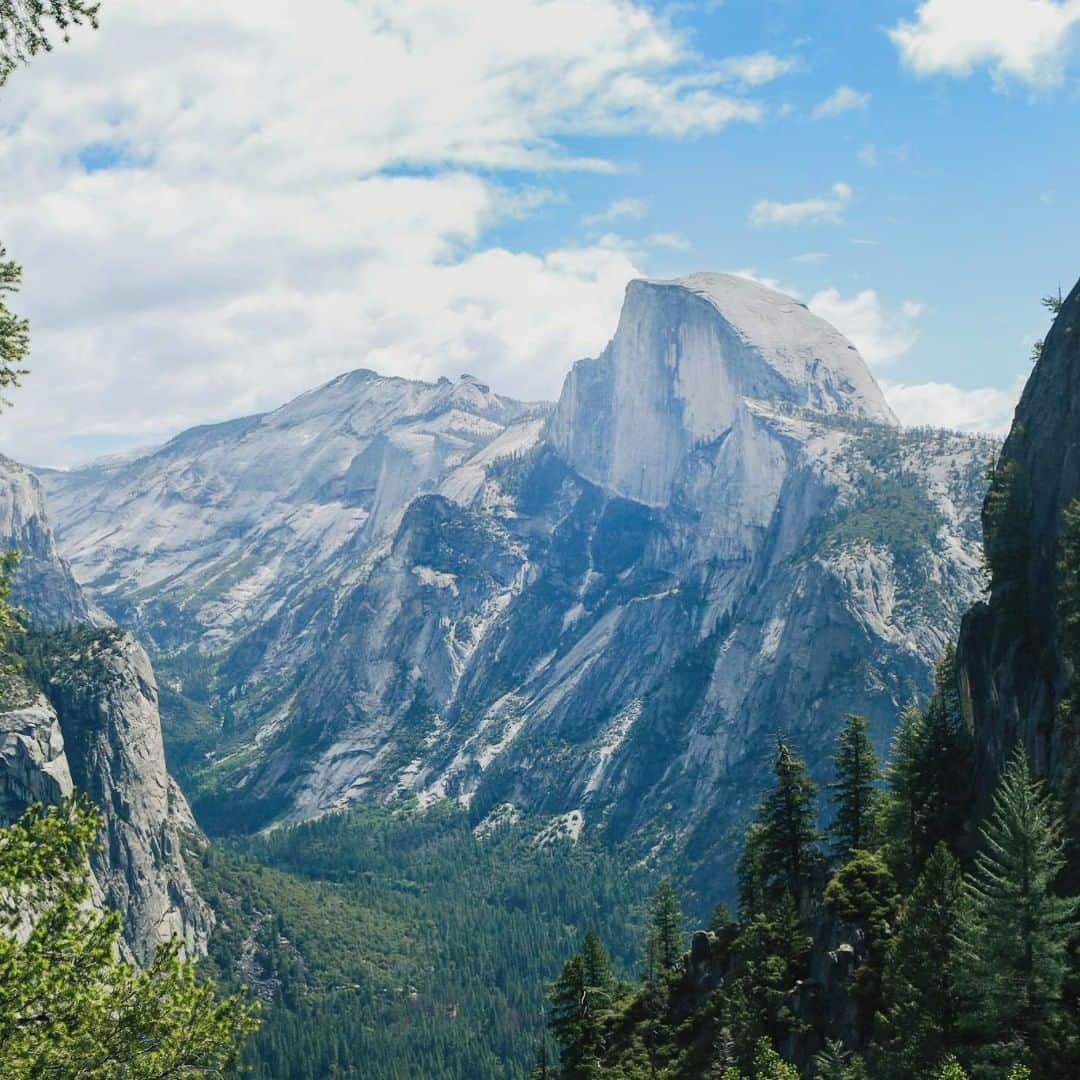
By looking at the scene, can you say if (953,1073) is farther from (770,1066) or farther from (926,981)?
(770,1066)

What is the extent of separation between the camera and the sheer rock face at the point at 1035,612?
6550cm

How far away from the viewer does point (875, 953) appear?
59.4 meters

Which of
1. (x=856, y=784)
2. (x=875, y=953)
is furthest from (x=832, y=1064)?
(x=856, y=784)

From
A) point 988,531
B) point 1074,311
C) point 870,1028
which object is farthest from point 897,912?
point 1074,311

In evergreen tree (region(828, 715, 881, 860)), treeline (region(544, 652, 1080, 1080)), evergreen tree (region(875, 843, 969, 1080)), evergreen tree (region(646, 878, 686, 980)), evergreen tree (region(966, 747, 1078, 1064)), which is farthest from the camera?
evergreen tree (region(646, 878, 686, 980))

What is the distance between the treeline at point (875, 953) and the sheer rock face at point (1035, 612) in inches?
104

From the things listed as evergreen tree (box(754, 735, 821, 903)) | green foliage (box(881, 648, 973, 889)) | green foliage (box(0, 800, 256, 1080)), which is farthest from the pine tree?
green foliage (box(0, 800, 256, 1080))

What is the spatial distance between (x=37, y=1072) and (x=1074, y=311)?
85593 millimetres

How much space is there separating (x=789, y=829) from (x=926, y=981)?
3169cm

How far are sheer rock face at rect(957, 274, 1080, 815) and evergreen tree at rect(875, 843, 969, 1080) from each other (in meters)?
12.9

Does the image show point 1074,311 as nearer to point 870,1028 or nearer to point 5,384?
point 870,1028

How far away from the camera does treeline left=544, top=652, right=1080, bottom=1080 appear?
138 feet

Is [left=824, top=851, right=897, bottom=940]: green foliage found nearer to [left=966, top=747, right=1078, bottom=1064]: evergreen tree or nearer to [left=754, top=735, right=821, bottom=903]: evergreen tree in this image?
[left=754, top=735, right=821, bottom=903]: evergreen tree

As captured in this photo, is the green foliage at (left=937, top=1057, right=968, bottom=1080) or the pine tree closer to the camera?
the green foliage at (left=937, top=1057, right=968, bottom=1080)
